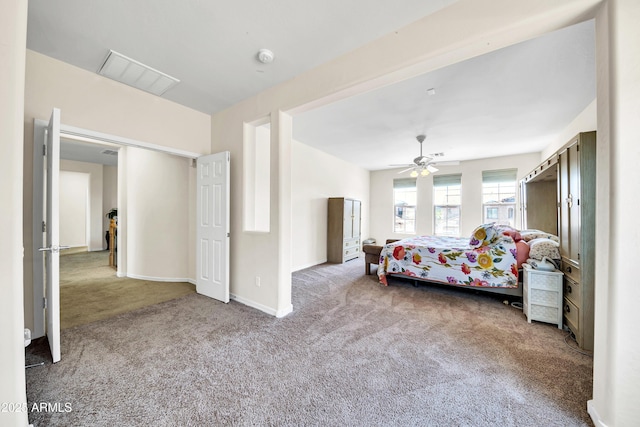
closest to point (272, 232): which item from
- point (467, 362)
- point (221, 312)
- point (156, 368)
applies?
point (221, 312)

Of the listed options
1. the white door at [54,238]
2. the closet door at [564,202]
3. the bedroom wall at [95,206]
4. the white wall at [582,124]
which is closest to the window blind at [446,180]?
the white wall at [582,124]

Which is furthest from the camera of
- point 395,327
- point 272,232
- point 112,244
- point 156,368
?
point 112,244

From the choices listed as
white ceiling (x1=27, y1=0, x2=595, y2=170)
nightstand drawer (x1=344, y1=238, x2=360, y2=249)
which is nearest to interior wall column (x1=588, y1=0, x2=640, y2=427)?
white ceiling (x1=27, y1=0, x2=595, y2=170)

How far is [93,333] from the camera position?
2.36 meters

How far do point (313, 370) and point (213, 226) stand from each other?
7.44 feet

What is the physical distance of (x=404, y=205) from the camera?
7.34m

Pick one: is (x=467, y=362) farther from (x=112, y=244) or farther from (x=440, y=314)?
(x=112, y=244)

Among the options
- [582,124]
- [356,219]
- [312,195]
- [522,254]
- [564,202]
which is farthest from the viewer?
[356,219]

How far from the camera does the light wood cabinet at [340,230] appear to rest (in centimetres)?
568

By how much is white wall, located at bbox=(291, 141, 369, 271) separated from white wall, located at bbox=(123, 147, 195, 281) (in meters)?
1.95

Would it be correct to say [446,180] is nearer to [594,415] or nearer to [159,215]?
[594,415]

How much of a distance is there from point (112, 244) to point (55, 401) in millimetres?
4837

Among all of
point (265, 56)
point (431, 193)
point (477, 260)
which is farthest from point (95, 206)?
point (431, 193)

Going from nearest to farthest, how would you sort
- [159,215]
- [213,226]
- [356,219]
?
1. [213,226]
2. [159,215]
3. [356,219]
